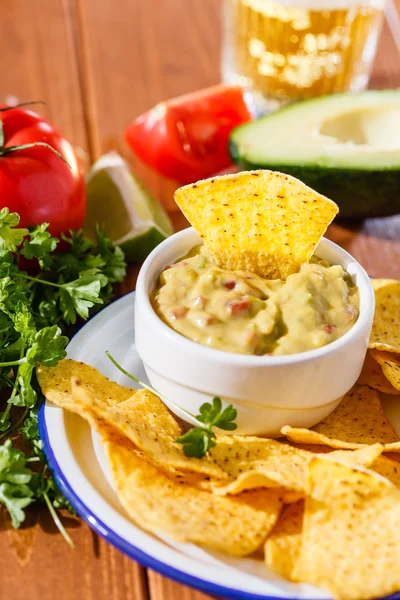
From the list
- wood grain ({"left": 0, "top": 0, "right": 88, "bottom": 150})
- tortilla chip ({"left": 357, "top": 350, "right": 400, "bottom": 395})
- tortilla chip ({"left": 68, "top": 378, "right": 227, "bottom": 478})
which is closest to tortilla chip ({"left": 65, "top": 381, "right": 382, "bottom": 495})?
tortilla chip ({"left": 68, "top": 378, "right": 227, "bottom": 478})

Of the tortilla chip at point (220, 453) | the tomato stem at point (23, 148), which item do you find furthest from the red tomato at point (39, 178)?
the tortilla chip at point (220, 453)

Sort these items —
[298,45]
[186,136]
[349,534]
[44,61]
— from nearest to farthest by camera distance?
[349,534]
[186,136]
[298,45]
[44,61]

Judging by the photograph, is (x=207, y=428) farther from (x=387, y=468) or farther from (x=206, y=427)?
(x=387, y=468)

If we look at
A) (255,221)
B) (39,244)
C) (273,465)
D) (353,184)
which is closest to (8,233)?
(39,244)

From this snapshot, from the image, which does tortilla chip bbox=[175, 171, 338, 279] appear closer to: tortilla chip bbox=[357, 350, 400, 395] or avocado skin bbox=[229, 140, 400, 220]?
tortilla chip bbox=[357, 350, 400, 395]

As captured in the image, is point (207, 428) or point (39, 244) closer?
point (207, 428)

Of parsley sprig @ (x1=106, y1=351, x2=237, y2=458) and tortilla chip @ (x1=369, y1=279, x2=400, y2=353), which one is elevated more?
parsley sprig @ (x1=106, y1=351, x2=237, y2=458)
